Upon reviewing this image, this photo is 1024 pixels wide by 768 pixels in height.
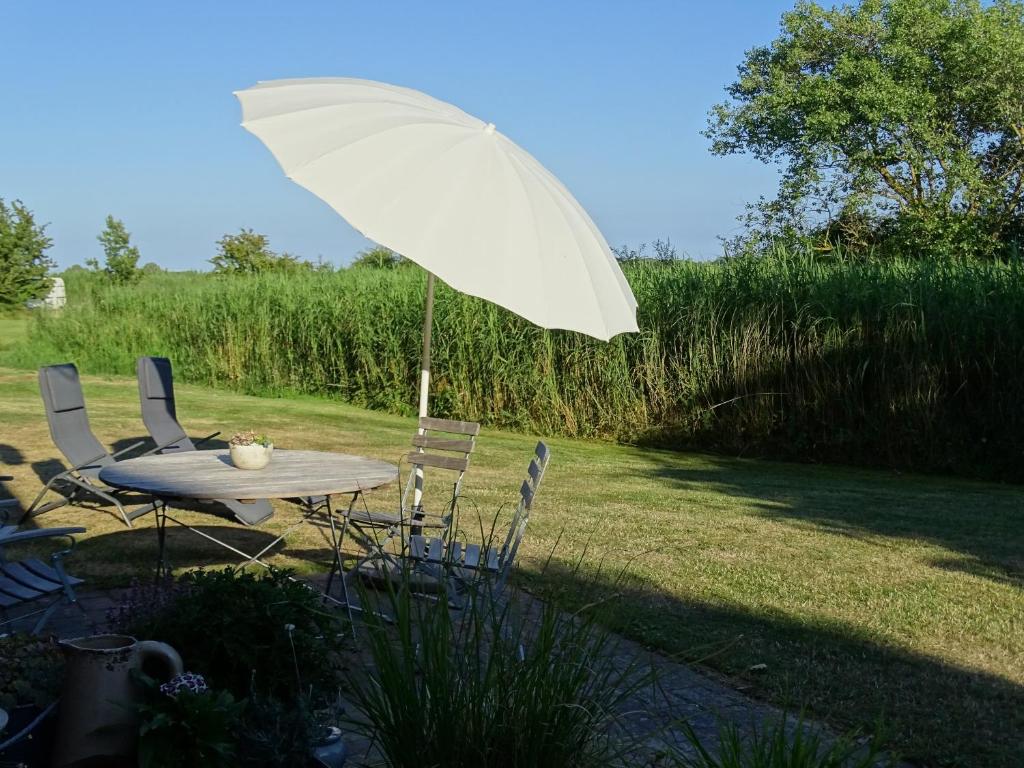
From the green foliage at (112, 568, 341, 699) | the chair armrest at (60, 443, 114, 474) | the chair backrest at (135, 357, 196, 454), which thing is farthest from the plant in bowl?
the chair backrest at (135, 357, 196, 454)

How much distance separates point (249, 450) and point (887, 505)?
6.83 metres

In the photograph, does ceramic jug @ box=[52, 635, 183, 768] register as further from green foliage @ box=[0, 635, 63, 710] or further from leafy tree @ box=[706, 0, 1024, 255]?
leafy tree @ box=[706, 0, 1024, 255]

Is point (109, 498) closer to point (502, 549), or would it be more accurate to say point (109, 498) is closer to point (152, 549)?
point (152, 549)

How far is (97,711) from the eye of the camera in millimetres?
2846

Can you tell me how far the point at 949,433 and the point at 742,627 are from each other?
8.25 metres

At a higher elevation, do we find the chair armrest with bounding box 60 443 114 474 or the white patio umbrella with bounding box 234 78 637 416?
the white patio umbrella with bounding box 234 78 637 416

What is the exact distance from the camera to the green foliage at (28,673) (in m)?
3.02

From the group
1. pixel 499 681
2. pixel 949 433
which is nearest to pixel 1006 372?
pixel 949 433

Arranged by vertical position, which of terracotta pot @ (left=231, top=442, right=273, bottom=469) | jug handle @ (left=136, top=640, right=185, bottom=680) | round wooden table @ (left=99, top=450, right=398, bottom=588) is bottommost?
jug handle @ (left=136, top=640, right=185, bottom=680)

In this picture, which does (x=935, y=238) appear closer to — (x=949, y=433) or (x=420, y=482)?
(x=949, y=433)

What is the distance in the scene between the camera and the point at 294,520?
8062 millimetres

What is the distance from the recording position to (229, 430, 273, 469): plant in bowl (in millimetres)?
5516

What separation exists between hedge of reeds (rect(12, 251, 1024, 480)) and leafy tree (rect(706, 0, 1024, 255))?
1582 centimetres

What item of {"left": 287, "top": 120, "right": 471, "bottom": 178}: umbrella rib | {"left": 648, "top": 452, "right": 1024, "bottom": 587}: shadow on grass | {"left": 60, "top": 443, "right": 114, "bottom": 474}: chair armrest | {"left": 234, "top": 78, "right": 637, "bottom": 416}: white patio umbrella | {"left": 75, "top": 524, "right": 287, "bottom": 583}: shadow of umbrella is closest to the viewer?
{"left": 234, "top": 78, "right": 637, "bottom": 416}: white patio umbrella
